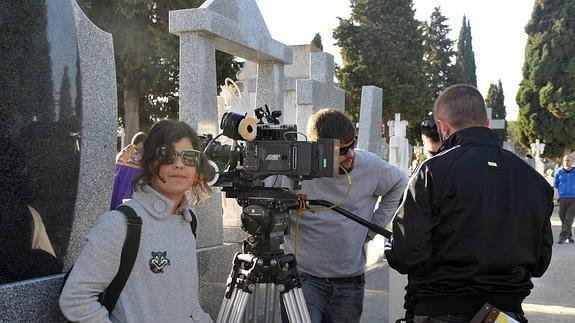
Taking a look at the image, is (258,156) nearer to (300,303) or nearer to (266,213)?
(266,213)

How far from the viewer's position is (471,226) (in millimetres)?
2176

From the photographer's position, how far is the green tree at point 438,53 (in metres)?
36.8

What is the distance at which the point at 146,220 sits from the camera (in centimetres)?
184

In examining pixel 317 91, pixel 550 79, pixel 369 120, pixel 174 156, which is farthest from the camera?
pixel 550 79

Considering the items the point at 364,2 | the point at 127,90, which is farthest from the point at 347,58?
the point at 127,90

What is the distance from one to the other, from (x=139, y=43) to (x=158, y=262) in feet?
47.5

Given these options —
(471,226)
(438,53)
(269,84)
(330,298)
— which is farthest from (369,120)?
(438,53)

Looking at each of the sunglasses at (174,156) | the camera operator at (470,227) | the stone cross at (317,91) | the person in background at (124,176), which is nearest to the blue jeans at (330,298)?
the camera operator at (470,227)

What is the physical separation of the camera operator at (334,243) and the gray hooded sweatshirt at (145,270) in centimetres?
102

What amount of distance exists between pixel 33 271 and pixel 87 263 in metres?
0.43

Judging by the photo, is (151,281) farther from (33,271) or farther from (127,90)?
(127,90)

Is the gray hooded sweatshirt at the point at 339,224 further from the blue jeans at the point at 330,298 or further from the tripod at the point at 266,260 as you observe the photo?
the tripod at the point at 266,260

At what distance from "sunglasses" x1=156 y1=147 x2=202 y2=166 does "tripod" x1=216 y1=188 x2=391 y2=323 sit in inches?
20.2

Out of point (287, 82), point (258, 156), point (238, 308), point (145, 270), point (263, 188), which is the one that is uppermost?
point (287, 82)
